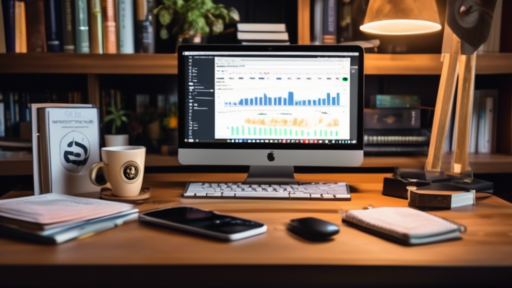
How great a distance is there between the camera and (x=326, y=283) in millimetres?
683

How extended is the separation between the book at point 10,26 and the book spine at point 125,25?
0.38 meters

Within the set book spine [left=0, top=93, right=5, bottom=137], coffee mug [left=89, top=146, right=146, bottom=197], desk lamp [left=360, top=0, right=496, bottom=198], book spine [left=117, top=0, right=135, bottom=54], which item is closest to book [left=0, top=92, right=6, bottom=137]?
book spine [left=0, top=93, right=5, bottom=137]

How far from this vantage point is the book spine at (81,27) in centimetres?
160

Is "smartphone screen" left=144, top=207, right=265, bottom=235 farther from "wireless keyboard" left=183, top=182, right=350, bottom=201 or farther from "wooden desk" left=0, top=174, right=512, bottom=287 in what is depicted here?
"wireless keyboard" left=183, top=182, right=350, bottom=201

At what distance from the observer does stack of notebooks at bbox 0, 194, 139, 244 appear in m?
0.78

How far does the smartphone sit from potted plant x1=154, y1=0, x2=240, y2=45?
872 millimetres

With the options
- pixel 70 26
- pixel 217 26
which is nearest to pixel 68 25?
pixel 70 26

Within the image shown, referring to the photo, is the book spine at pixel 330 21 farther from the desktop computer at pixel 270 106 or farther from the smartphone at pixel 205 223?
the smartphone at pixel 205 223

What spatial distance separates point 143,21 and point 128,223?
37.9 inches

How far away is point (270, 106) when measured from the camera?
128cm

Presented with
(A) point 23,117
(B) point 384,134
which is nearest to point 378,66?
(B) point 384,134

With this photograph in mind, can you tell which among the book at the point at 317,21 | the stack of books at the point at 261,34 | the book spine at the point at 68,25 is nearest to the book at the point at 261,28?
the stack of books at the point at 261,34

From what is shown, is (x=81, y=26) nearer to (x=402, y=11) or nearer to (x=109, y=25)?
(x=109, y=25)

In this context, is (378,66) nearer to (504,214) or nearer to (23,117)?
(504,214)
